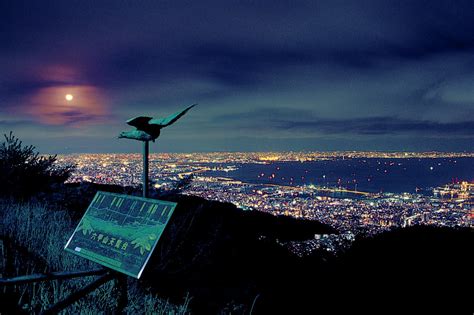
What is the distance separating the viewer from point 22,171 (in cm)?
1029

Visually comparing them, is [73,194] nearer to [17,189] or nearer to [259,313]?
[17,189]

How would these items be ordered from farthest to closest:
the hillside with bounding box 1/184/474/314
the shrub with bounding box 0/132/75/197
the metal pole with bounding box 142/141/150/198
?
the shrub with bounding box 0/132/75/197, the hillside with bounding box 1/184/474/314, the metal pole with bounding box 142/141/150/198

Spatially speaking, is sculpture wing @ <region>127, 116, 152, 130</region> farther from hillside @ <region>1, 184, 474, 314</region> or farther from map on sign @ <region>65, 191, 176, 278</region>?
hillside @ <region>1, 184, 474, 314</region>

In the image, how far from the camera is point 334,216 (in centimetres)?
1973

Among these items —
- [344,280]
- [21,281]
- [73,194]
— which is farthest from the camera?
[73,194]

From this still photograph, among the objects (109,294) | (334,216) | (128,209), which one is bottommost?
(334,216)

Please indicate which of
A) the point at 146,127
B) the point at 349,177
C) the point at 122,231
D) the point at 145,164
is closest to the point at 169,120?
the point at 146,127

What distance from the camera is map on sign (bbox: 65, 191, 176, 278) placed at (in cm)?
279

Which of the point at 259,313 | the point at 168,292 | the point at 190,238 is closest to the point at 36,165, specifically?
the point at 190,238

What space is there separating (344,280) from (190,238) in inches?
125

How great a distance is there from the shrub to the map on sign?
292 inches

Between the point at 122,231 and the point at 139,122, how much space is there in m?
1.00

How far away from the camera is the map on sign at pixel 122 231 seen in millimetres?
2787

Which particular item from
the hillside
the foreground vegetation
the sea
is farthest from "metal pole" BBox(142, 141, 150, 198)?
the sea
